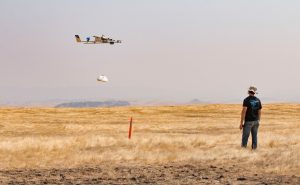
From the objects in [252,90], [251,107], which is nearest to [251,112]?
[251,107]

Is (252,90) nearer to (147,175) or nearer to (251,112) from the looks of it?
(251,112)

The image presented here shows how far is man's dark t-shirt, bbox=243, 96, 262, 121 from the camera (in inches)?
744

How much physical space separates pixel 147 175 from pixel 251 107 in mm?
6856

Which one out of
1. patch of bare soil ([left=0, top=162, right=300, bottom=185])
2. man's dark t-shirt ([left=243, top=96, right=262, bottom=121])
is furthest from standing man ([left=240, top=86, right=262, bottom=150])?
patch of bare soil ([left=0, top=162, right=300, bottom=185])

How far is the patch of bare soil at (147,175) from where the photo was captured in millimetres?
12383

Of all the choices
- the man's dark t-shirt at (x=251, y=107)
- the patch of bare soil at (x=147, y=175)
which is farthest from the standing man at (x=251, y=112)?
the patch of bare soil at (x=147, y=175)

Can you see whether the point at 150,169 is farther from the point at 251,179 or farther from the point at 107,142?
the point at 107,142

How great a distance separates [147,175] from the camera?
1315cm

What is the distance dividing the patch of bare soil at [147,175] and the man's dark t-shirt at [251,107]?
176 inches

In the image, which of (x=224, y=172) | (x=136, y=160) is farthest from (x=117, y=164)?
(x=224, y=172)

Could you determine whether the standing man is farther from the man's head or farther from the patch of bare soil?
the patch of bare soil

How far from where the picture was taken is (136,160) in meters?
16.0

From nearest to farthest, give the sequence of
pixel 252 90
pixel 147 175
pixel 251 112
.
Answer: pixel 147 175, pixel 252 90, pixel 251 112

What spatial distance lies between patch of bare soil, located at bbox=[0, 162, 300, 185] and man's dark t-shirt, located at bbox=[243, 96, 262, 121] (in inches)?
176
